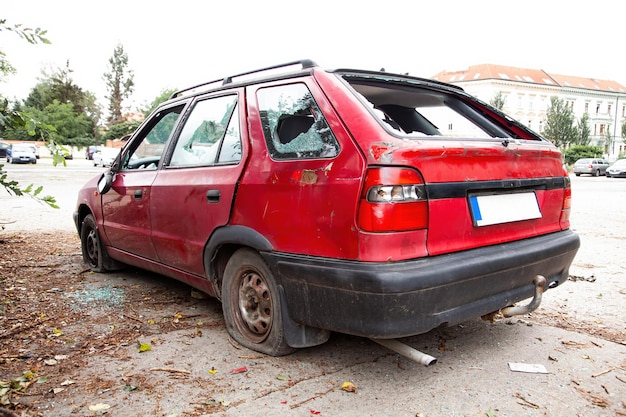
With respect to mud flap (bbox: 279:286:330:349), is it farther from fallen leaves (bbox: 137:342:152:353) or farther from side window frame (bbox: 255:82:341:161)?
fallen leaves (bbox: 137:342:152:353)

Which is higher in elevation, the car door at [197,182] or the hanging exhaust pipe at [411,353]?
the car door at [197,182]

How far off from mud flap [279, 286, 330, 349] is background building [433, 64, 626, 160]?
6941 centimetres

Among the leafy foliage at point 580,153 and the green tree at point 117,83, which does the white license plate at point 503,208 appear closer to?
the leafy foliage at point 580,153

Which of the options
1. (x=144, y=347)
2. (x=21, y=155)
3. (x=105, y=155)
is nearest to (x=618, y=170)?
(x=105, y=155)

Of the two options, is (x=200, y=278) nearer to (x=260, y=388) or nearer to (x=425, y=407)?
(x=260, y=388)

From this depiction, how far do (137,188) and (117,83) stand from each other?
85218 mm

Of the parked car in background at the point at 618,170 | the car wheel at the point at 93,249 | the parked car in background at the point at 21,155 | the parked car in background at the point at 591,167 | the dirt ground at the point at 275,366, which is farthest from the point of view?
the parked car in background at the point at 591,167

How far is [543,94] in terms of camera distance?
252 feet

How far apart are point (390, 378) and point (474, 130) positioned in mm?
1654

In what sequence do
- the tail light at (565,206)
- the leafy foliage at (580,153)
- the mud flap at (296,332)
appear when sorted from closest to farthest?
the mud flap at (296,332) → the tail light at (565,206) → the leafy foliage at (580,153)

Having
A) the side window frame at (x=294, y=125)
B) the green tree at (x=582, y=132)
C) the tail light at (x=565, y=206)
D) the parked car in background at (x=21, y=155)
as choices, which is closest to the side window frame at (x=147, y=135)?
the side window frame at (x=294, y=125)

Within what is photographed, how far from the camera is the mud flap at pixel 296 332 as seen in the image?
9.31 ft

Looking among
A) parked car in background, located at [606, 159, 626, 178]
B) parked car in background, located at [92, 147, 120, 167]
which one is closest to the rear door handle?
parked car in background, located at [92, 147, 120, 167]

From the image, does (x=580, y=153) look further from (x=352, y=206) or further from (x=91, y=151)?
(x=352, y=206)
